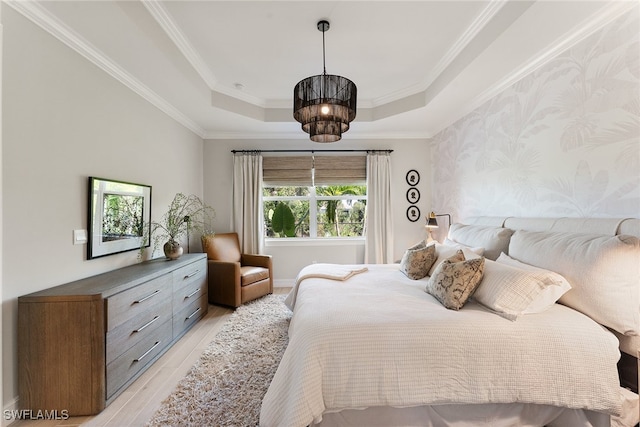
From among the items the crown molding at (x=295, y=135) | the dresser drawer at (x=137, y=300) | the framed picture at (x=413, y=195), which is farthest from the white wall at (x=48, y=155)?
the framed picture at (x=413, y=195)

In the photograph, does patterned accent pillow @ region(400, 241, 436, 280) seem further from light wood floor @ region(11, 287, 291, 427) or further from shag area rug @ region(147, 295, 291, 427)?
light wood floor @ region(11, 287, 291, 427)

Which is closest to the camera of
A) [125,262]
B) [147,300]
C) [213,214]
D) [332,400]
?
[332,400]

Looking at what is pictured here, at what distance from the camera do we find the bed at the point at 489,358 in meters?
1.35

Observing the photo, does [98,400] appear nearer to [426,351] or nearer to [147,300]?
[147,300]

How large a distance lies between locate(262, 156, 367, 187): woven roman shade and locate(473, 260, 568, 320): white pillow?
2.98 meters

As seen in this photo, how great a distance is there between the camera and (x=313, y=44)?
246 cm

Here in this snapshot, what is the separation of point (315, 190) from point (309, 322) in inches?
125

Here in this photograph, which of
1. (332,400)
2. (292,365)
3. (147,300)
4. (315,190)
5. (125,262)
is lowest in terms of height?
(332,400)

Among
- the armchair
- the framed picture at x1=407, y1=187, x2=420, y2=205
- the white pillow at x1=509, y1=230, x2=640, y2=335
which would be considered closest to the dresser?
the armchair

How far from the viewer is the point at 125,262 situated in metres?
2.51

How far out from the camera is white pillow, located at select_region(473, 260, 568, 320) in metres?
1.54

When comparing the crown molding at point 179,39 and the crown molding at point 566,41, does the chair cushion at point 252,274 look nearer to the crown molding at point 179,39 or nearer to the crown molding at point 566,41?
the crown molding at point 179,39

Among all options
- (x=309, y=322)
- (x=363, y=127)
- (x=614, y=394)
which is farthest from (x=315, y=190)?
(x=614, y=394)

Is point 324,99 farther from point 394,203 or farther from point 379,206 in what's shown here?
point 394,203
